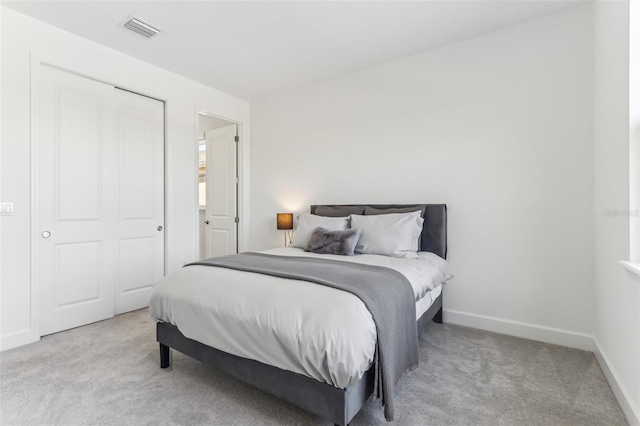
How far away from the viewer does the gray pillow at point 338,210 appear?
11.0 ft

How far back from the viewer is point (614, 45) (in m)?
1.88

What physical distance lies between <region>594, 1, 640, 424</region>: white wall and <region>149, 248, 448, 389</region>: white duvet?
1.06 m

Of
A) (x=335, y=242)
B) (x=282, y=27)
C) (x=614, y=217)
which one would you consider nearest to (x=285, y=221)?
(x=335, y=242)

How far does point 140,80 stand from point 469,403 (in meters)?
4.11

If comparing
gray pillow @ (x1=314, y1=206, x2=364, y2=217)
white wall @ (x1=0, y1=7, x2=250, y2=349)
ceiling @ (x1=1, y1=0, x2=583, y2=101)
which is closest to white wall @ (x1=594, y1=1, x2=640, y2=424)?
ceiling @ (x1=1, y1=0, x2=583, y2=101)

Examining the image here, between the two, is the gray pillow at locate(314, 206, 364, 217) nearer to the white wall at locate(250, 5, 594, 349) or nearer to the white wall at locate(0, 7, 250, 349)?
the white wall at locate(250, 5, 594, 349)

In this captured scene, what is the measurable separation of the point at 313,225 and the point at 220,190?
2.22 metres

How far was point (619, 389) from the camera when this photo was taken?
5.59 ft

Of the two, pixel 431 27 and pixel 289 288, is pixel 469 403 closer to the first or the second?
pixel 289 288

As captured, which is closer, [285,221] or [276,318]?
[276,318]

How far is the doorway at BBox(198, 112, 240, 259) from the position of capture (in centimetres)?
461

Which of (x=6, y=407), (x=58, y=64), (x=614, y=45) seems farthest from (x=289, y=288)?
(x=58, y=64)

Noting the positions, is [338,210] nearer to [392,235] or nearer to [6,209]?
[392,235]

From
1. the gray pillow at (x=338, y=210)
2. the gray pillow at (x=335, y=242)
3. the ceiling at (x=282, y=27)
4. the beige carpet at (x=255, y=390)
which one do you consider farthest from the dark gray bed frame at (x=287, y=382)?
the ceiling at (x=282, y=27)
